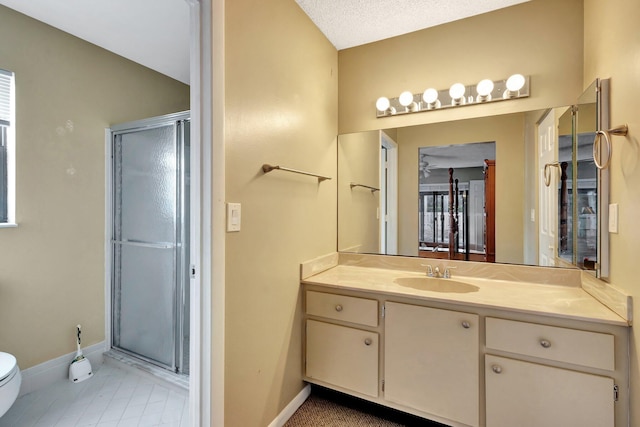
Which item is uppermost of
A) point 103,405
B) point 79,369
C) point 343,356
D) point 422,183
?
point 422,183

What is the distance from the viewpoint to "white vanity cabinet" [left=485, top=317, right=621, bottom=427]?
4.05 feet

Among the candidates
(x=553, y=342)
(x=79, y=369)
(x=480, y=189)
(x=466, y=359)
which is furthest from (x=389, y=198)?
(x=79, y=369)

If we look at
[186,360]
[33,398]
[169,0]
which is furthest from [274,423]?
[169,0]

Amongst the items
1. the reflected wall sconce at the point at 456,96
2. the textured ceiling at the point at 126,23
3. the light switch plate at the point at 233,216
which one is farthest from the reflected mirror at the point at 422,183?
the textured ceiling at the point at 126,23

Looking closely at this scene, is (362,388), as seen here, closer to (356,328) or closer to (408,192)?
(356,328)

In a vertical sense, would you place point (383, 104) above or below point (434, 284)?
above

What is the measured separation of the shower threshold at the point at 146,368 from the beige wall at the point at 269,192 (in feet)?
2.67

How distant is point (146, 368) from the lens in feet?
7.21

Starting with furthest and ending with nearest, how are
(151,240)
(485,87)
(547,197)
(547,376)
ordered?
(151,240) < (485,87) < (547,197) < (547,376)

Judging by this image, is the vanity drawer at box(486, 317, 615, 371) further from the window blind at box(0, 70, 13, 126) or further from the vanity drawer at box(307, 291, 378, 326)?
the window blind at box(0, 70, 13, 126)

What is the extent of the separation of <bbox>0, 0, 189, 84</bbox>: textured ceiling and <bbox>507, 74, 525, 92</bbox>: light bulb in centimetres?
187

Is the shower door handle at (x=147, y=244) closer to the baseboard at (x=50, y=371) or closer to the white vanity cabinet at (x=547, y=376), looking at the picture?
the baseboard at (x=50, y=371)

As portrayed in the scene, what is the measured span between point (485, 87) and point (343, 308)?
1588mm

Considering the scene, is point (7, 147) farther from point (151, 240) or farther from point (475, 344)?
point (475, 344)
